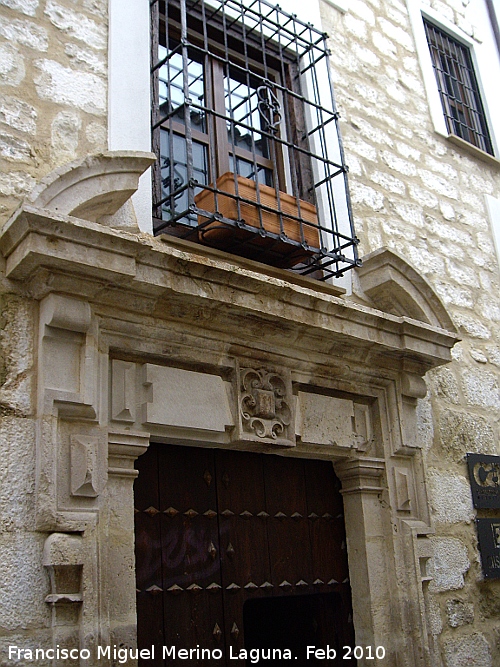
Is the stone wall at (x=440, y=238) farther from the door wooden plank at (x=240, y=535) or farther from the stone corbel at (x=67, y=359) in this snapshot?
the stone corbel at (x=67, y=359)

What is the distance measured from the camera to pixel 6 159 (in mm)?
2824

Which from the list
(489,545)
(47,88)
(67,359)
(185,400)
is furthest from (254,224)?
(489,545)

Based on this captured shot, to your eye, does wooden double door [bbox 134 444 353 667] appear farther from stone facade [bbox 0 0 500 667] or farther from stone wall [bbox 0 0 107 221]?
stone wall [bbox 0 0 107 221]

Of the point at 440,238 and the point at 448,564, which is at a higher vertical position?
the point at 440,238

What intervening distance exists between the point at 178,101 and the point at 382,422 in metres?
1.88

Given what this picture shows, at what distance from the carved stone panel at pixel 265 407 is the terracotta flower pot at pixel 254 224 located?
0.56m

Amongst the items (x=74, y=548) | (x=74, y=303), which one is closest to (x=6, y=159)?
(x=74, y=303)

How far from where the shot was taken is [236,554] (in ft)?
10.4

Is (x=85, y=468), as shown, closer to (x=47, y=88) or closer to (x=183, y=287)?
(x=183, y=287)

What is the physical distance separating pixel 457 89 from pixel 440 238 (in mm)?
1495

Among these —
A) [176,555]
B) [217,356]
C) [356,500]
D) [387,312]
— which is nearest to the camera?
[176,555]

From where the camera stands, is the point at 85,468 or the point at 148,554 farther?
the point at 148,554

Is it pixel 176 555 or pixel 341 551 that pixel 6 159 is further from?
pixel 341 551

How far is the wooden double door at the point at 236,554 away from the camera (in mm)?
2910
